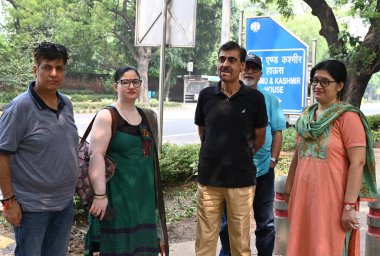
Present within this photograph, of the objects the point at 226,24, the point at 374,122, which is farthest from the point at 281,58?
the point at 374,122

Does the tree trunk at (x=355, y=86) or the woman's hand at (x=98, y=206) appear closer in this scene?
the woman's hand at (x=98, y=206)

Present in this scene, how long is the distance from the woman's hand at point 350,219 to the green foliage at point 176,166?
13.6 ft

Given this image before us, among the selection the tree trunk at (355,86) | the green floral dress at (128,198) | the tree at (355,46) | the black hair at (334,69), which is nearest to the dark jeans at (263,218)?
the green floral dress at (128,198)

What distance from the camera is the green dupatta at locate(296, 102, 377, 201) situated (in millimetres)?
2789

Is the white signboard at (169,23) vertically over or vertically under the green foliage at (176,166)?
over

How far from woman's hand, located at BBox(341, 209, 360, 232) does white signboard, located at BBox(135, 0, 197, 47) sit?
11.5 ft

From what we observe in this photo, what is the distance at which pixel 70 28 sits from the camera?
3200cm

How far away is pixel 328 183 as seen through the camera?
2807 mm

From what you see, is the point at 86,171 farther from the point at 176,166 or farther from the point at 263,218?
the point at 176,166

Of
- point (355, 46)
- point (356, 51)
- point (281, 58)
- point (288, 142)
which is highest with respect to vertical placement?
point (355, 46)

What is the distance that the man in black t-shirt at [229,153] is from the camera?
10.4 feet

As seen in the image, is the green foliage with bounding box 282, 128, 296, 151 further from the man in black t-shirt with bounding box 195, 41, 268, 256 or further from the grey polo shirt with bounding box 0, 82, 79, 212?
the grey polo shirt with bounding box 0, 82, 79, 212

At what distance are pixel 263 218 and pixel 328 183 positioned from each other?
1034 millimetres

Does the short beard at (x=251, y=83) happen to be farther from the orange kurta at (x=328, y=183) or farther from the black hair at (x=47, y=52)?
the black hair at (x=47, y=52)
